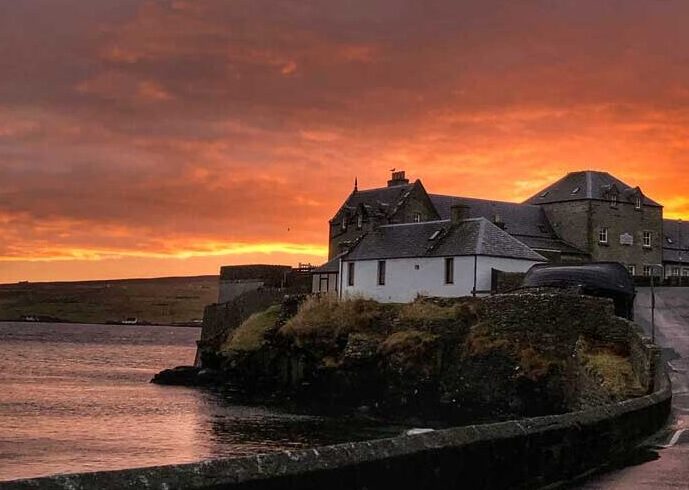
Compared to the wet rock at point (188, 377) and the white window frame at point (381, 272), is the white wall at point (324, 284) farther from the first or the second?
the wet rock at point (188, 377)

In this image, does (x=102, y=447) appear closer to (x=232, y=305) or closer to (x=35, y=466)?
(x=35, y=466)

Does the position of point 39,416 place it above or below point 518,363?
below

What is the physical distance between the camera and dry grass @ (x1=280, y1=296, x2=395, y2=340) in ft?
146

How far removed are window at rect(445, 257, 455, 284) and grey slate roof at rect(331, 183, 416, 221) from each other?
21503mm

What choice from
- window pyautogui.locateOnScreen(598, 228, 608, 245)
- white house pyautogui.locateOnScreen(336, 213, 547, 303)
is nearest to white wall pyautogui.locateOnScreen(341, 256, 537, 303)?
white house pyautogui.locateOnScreen(336, 213, 547, 303)

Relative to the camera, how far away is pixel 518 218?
3105 inches

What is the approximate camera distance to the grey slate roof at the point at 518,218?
7638 centimetres

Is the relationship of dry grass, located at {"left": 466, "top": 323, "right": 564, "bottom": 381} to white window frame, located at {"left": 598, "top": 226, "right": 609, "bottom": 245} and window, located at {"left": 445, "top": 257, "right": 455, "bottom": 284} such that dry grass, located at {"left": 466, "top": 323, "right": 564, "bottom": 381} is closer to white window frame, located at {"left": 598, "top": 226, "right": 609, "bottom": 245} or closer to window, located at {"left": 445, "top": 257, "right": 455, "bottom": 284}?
window, located at {"left": 445, "top": 257, "right": 455, "bottom": 284}

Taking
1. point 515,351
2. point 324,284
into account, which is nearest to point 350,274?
point 324,284

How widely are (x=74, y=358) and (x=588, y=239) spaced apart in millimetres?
61260

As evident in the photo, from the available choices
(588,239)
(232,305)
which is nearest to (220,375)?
(232,305)

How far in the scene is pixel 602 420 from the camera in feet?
43.1

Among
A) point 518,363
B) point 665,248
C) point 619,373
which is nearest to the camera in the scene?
point 619,373

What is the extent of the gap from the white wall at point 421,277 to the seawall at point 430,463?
118ft
